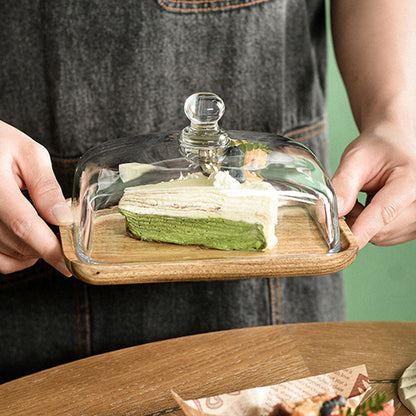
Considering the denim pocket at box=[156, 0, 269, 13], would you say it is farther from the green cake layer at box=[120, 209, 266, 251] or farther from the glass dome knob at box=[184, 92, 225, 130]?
the green cake layer at box=[120, 209, 266, 251]

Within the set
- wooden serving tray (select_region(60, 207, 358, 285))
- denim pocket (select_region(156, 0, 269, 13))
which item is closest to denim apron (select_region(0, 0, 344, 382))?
denim pocket (select_region(156, 0, 269, 13))

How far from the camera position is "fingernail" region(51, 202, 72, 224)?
83cm

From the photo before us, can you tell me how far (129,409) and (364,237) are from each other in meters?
0.45

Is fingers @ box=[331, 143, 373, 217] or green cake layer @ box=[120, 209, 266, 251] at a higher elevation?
fingers @ box=[331, 143, 373, 217]

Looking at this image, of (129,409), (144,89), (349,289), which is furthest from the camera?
(349,289)

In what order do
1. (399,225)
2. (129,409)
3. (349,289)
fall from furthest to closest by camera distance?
(349,289), (399,225), (129,409)

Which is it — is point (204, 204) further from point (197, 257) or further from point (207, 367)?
point (207, 367)

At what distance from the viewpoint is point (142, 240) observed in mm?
880

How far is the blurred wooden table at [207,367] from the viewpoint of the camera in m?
0.78

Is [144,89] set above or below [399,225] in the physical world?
above

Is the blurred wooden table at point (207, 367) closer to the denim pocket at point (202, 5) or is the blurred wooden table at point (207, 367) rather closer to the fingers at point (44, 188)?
the fingers at point (44, 188)

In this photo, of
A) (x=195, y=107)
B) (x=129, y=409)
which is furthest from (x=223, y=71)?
(x=129, y=409)

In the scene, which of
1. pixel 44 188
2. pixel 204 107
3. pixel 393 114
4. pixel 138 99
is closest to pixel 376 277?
pixel 393 114

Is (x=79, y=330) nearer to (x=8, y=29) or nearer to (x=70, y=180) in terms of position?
(x=70, y=180)
